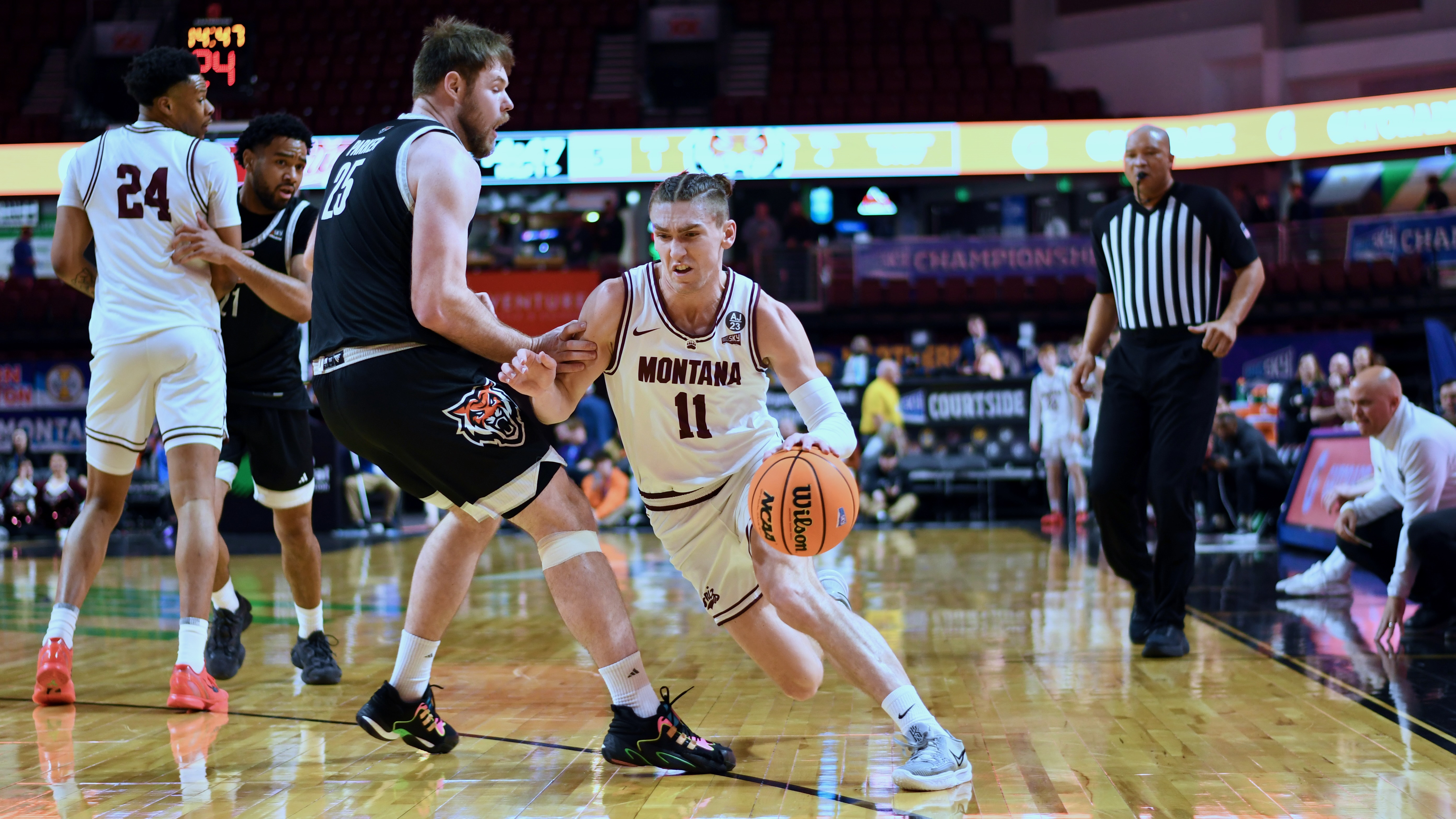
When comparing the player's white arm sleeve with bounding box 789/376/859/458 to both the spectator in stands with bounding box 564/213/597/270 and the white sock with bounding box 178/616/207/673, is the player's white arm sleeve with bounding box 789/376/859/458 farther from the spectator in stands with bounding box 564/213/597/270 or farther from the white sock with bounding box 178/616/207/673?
the spectator in stands with bounding box 564/213/597/270

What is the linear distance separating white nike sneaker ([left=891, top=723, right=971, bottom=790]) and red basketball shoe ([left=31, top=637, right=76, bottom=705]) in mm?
2744

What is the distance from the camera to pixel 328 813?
2689 mm

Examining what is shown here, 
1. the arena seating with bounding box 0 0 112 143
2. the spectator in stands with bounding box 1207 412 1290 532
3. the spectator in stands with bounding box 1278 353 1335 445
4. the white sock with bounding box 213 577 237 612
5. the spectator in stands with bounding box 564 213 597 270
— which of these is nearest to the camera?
the white sock with bounding box 213 577 237 612

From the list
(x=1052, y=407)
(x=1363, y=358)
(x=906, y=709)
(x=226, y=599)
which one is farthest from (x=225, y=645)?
(x=1363, y=358)

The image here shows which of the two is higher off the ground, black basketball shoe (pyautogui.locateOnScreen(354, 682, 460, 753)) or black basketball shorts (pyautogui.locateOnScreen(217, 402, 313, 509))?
black basketball shorts (pyautogui.locateOnScreen(217, 402, 313, 509))

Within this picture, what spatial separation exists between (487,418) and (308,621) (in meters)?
2.02

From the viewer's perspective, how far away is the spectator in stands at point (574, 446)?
13.4 meters

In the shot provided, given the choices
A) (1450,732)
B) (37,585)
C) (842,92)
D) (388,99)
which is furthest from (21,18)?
A: (1450,732)

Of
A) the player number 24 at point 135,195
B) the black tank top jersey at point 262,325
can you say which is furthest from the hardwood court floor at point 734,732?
the player number 24 at point 135,195

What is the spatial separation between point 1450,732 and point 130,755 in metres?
3.61

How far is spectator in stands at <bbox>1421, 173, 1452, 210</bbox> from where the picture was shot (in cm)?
1828

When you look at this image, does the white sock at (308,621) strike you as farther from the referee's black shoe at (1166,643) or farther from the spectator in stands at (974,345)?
the spectator in stands at (974,345)

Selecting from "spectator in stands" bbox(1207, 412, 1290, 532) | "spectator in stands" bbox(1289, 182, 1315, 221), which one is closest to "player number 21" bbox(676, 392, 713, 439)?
"spectator in stands" bbox(1207, 412, 1290, 532)

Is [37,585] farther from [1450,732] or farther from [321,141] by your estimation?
[321,141]
